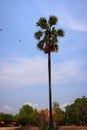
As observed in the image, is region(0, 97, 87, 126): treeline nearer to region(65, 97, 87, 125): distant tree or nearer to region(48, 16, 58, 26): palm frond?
region(65, 97, 87, 125): distant tree

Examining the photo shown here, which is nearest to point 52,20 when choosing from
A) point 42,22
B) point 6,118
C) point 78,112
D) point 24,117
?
point 42,22

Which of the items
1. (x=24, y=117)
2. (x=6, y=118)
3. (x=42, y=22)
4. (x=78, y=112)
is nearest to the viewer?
(x=42, y=22)

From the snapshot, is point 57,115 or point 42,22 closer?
point 42,22

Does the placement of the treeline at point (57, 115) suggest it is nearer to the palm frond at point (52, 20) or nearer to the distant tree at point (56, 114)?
the distant tree at point (56, 114)

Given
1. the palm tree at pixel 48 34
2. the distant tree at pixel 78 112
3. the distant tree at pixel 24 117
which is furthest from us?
the distant tree at pixel 24 117

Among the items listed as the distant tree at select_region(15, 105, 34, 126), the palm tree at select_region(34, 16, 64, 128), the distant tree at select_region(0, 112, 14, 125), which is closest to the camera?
the palm tree at select_region(34, 16, 64, 128)

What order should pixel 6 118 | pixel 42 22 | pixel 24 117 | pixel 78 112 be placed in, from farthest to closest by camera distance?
pixel 6 118
pixel 24 117
pixel 78 112
pixel 42 22

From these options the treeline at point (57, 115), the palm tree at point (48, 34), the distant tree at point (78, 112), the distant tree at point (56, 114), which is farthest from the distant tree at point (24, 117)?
the palm tree at point (48, 34)

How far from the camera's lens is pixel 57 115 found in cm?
10612

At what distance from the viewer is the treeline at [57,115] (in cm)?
10502

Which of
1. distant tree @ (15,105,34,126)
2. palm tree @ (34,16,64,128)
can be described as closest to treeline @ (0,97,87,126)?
distant tree @ (15,105,34,126)

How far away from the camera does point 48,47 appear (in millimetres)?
37250

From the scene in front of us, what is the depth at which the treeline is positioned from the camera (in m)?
105

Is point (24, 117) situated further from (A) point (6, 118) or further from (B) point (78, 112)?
(B) point (78, 112)
